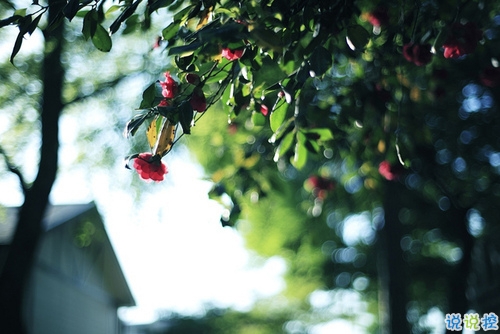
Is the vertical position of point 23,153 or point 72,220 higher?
point 72,220

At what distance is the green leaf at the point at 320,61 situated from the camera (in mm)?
3404

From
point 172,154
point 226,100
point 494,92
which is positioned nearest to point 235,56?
point 226,100

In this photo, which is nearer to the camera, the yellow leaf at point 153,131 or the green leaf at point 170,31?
the yellow leaf at point 153,131

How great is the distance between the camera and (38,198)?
1090 centimetres

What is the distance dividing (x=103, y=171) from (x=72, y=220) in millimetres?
6746

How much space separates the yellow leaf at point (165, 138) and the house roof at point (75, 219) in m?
9.04

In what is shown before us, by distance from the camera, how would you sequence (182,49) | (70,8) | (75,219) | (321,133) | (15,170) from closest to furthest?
(182,49) → (70,8) → (321,133) → (15,170) → (75,219)

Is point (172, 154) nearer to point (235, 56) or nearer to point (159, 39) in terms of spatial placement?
point (159, 39)

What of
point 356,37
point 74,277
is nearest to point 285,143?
point 356,37

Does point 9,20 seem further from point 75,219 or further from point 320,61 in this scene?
point 75,219

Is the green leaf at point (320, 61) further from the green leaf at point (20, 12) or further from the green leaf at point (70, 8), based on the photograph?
the green leaf at point (20, 12)

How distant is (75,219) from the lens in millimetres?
18969

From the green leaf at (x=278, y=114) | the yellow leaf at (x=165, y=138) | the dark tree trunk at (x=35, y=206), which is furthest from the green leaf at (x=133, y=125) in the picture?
the dark tree trunk at (x=35, y=206)

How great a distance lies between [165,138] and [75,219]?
16147 millimetres
